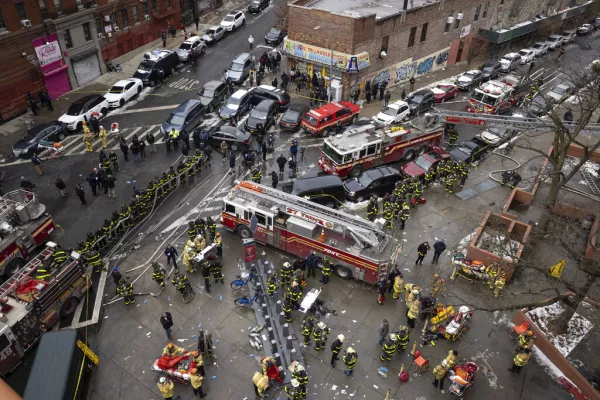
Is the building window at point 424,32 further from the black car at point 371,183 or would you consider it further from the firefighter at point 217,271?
the firefighter at point 217,271

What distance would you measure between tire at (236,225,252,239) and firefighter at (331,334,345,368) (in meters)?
7.33

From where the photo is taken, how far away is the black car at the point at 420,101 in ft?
109

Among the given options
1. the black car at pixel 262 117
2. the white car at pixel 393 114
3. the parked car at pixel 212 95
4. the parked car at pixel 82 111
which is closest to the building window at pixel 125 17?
the parked car at pixel 82 111

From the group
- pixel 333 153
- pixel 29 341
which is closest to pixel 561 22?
pixel 333 153

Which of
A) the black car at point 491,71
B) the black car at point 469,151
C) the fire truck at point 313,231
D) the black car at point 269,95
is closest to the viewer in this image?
the fire truck at point 313,231

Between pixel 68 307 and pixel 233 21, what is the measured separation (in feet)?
121

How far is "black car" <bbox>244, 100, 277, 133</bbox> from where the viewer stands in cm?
3045

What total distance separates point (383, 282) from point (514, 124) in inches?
604

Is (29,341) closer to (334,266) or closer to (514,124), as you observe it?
(334,266)

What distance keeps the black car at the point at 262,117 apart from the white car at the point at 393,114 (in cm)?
735

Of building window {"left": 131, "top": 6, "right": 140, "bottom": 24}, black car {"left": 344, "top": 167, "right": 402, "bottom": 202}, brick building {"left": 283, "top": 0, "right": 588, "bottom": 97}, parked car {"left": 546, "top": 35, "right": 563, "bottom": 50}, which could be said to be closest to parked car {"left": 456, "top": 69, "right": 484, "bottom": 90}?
brick building {"left": 283, "top": 0, "right": 588, "bottom": 97}

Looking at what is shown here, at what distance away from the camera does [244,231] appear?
2142 centimetres

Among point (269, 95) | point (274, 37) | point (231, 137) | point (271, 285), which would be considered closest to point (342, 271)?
point (271, 285)

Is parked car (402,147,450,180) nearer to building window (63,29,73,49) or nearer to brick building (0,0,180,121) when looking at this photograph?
brick building (0,0,180,121)
